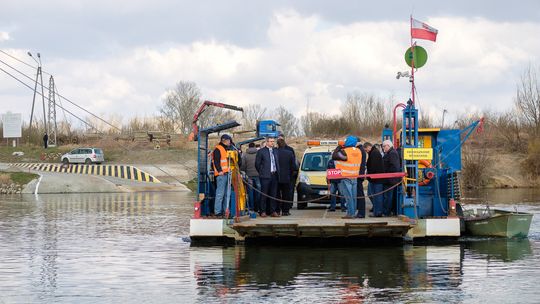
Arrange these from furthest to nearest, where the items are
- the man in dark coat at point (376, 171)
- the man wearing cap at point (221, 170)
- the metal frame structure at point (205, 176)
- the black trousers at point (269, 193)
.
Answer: the metal frame structure at point (205, 176)
the black trousers at point (269, 193)
the man in dark coat at point (376, 171)
the man wearing cap at point (221, 170)

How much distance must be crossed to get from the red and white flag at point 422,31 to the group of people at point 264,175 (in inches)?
145

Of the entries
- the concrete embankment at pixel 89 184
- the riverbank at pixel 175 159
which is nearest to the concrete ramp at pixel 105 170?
the concrete embankment at pixel 89 184

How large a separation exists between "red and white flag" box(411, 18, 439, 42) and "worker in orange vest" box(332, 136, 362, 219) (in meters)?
2.63

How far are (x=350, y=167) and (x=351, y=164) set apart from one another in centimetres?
7

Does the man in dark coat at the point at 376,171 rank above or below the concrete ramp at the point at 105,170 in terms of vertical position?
below

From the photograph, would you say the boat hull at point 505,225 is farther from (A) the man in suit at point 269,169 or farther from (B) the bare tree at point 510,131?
(B) the bare tree at point 510,131

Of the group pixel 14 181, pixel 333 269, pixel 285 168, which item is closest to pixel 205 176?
pixel 285 168

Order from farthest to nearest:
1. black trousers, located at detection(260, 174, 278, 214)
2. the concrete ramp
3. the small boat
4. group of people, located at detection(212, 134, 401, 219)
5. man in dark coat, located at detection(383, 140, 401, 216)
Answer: the concrete ramp → the small boat → black trousers, located at detection(260, 174, 278, 214) → man in dark coat, located at detection(383, 140, 401, 216) → group of people, located at detection(212, 134, 401, 219)

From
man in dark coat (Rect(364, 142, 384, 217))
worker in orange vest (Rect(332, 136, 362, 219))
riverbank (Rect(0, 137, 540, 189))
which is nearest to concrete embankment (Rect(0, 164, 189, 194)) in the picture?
riverbank (Rect(0, 137, 540, 189))

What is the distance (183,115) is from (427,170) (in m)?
76.7

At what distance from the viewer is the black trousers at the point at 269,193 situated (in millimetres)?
19781

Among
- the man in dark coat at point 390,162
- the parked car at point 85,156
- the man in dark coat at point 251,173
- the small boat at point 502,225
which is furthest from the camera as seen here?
the parked car at point 85,156

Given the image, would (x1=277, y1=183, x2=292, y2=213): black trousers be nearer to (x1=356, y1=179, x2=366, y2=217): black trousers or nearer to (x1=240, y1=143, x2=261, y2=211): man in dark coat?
(x1=240, y1=143, x2=261, y2=211): man in dark coat

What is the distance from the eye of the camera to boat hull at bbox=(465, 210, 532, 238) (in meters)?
20.1
